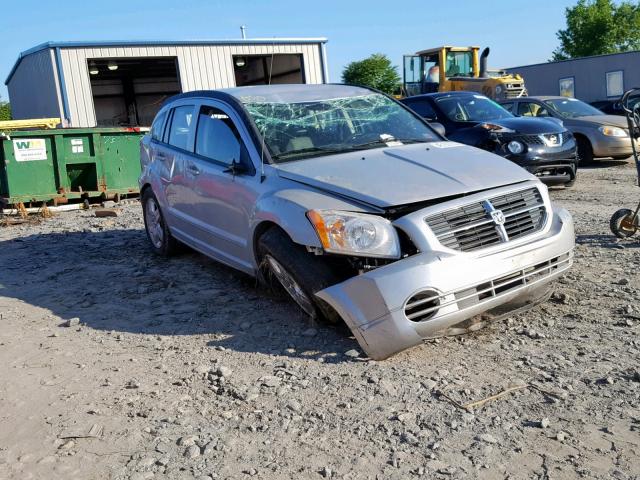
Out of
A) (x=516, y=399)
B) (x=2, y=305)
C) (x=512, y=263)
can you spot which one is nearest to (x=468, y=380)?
(x=516, y=399)

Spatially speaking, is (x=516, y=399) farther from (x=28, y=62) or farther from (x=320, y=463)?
(x=28, y=62)

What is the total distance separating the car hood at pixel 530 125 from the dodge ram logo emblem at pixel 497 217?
22.0 ft

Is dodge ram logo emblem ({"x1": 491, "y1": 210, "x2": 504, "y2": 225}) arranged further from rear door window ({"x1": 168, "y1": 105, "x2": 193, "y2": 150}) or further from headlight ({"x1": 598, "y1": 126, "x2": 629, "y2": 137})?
headlight ({"x1": 598, "y1": 126, "x2": 629, "y2": 137})

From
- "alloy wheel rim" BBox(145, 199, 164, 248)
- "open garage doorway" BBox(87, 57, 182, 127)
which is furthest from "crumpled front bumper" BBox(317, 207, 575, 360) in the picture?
"open garage doorway" BBox(87, 57, 182, 127)

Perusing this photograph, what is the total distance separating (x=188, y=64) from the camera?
Result: 2264cm

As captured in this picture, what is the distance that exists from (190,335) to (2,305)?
2.17 m

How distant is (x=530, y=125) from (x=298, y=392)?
8.17 metres

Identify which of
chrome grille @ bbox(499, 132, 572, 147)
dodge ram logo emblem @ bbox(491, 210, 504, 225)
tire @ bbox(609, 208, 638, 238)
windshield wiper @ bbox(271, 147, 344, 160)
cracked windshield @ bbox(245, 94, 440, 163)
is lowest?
tire @ bbox(609, 208, 638, 238)

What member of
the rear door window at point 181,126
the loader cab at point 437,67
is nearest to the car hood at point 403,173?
the rear door window at point 181,126

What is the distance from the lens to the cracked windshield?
5.31m

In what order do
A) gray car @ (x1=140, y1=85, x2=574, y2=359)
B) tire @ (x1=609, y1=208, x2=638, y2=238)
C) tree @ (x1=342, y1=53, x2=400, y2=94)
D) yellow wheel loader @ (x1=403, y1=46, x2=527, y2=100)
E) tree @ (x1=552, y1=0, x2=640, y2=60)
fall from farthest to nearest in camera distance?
tree @ (x1=552, y1=0, x2=640, y2=60) → tree @ (x1=342, y1=53, x2=400, y2=94) → yellow wheel loader @ (x1=403, y1=46, x2=527, y2=100) → tire @ (x1=609, y1=208, x2=638, y2=238) → gray car @ (x1=140, y1=85, x2=574, y2=359)

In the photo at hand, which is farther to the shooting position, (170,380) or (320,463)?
(170,380)

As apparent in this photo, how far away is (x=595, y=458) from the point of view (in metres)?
2.99

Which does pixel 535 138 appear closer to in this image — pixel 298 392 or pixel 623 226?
pixel 623 226
